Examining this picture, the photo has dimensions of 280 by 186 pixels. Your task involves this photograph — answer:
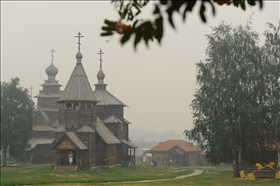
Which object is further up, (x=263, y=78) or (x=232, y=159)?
(x=263, y=78)

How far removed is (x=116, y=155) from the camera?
49.6 m

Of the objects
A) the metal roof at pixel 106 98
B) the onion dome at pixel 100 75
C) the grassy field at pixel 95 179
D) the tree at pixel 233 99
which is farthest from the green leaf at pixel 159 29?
the onion dome at pixel 100 75

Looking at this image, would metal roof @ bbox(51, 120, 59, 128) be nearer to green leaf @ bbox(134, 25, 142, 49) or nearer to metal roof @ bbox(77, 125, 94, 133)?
metal roof @ bbox(77, 125, 94, 133)

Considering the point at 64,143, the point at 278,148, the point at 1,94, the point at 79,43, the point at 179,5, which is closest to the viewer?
the point at 179,5

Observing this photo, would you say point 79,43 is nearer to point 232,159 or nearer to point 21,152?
point 21,152

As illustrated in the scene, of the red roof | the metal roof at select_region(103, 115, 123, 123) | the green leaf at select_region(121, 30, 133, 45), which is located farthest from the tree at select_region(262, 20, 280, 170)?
the red roof

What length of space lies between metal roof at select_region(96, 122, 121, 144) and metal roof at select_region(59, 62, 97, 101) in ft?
13.9

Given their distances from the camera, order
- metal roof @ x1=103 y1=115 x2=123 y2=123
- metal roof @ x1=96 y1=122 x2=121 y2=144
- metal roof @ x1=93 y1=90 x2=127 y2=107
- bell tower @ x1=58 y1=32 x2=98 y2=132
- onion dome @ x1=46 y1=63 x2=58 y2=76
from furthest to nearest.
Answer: onion dome @ x1=46 y1=63 x2=58 y2=76
metal roof @ x1=93 y1=90 x2=127 y2=107
metal roof @ x1=103 y1=115 x2=123 y2=123
metal roof @ x1=96 y1=122 x2=121 y2=144
bell tower @ x1=58 y1=32 x2=98 y2=132

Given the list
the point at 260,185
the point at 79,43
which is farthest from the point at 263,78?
the point at 79,43

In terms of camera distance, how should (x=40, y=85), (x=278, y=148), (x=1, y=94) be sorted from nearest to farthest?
(x=278, y=148) → (x=1, y=94) → (x=40, y=85)

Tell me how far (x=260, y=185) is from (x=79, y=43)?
28.3 meters

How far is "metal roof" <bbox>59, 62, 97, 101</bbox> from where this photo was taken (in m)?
43.7

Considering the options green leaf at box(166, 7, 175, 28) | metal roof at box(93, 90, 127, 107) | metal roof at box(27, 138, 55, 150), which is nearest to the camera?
green leaf at box(166, 7, 175, 28)

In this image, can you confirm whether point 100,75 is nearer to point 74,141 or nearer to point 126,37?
point 74,141
